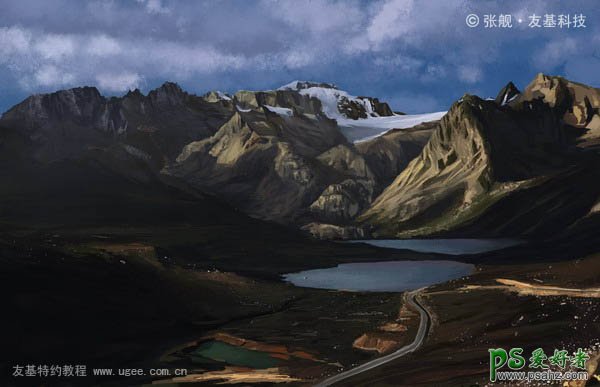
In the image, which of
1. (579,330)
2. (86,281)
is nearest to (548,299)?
(579,330)

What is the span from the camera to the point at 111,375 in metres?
118

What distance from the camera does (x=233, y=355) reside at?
132 meters

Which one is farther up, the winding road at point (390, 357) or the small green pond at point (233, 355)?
the winding road at point (390, 357)

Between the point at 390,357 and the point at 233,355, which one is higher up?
the point at 390,357

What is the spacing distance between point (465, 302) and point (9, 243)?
119728 millimetres

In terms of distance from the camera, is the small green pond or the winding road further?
the small green pond

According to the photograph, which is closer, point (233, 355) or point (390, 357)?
point (390, 357)

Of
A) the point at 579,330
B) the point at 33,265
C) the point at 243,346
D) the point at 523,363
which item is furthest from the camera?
the point at 33,265

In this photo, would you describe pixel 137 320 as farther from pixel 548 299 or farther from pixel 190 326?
pixel 548 299

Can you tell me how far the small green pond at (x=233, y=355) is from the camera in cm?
12331

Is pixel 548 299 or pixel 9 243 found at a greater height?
pixel 9 243

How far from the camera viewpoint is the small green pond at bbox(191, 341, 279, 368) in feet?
405

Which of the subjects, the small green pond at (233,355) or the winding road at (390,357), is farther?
the small green pond at (233,355)

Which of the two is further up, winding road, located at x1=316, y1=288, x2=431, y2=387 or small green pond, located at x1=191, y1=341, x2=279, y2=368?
winding road, located at x1=316, y1=288, x2=431, y2=387
